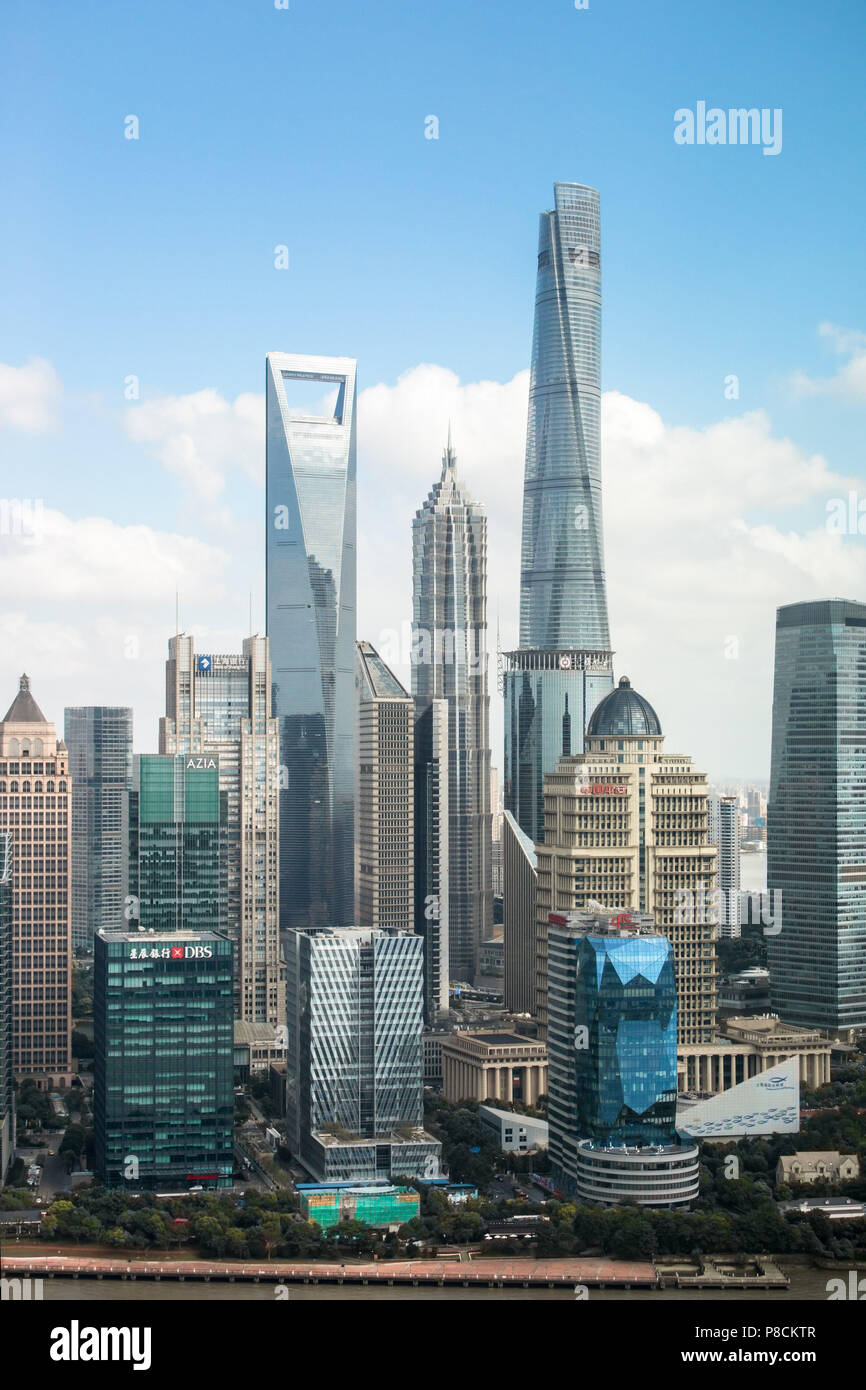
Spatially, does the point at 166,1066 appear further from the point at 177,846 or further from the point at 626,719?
the point at 626,719

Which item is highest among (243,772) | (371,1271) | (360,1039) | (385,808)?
(243,772)

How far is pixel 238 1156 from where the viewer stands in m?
19.5

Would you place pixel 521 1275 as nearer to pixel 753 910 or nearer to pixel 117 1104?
pixel 117 1104

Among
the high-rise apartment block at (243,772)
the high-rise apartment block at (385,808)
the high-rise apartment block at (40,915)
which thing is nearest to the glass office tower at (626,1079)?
the high-rise apartment block at (40,915)

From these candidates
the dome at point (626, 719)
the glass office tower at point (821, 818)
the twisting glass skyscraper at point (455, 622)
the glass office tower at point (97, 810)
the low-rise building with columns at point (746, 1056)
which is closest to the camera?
the low-rise building with columns at point (746, 1056)

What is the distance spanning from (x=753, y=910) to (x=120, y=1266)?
59.1 feet

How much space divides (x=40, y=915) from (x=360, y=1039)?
6984mm

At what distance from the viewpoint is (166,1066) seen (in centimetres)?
1794

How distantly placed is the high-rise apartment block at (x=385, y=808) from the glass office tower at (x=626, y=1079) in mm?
11198

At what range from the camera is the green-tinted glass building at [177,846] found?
75.2 ft

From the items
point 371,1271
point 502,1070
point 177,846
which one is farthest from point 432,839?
point 371,1271

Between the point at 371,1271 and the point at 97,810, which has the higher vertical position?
the point at 97,810

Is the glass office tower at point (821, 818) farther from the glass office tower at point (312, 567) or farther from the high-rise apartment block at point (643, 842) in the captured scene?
the glass office tower at point (312, 567)
